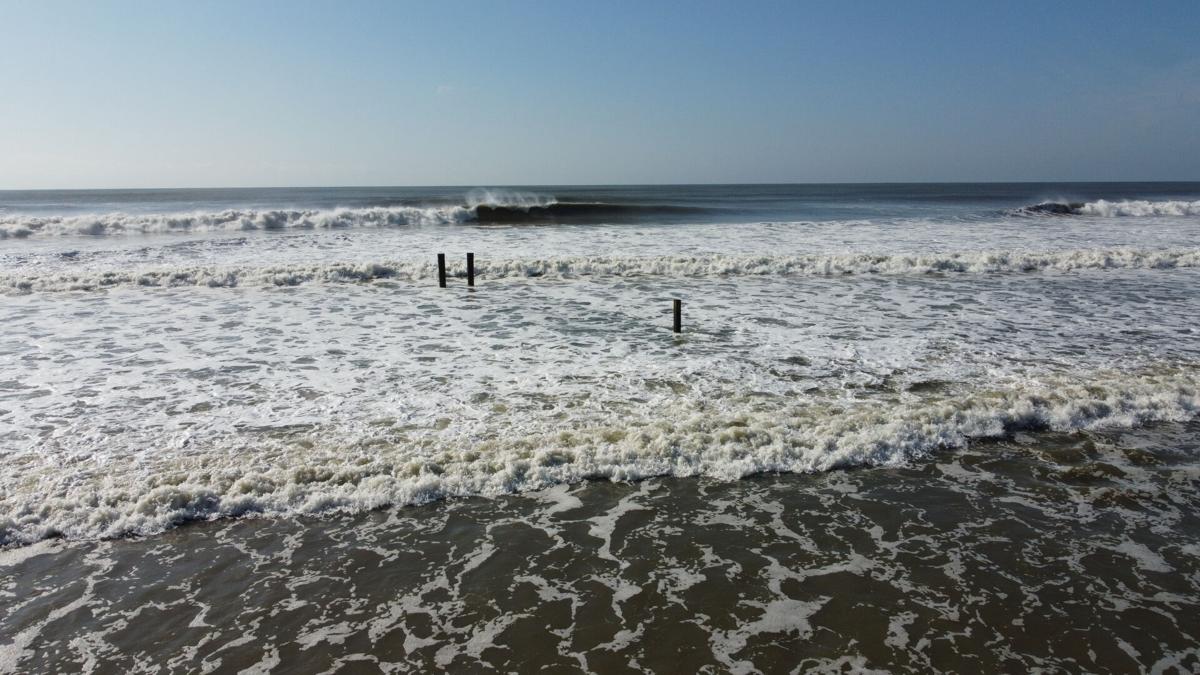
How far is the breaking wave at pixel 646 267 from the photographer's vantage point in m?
19.3

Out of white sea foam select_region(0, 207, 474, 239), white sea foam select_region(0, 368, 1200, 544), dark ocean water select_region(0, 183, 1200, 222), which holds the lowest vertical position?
white sea foam select_region(0, 368, 1200, 544)

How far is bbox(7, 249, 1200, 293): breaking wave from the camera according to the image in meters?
19.3

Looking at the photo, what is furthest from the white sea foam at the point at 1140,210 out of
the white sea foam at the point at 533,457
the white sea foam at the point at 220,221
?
the white sea foam at the point at 533,457

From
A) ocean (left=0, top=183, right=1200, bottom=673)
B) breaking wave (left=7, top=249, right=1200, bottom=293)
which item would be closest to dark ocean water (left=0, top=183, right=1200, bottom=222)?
breaking wave (left=7, top=249, right=1200, bottom=293)

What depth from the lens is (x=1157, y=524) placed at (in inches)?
222

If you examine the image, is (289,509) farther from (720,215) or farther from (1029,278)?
(720,215)

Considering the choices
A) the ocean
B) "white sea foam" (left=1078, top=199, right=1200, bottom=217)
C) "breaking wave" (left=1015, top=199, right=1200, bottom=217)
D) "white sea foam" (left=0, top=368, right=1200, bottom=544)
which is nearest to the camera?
the ocean

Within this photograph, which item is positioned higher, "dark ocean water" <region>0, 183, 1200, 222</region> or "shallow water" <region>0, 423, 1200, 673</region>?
"dark ocean water" <region>0, 183, 1200, 222</region>

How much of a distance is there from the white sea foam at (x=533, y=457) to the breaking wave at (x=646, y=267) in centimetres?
1306

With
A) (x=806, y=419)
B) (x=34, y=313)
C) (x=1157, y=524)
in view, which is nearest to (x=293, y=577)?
(x=806, y=419)

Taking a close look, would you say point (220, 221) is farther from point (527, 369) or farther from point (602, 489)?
point (602, 489)

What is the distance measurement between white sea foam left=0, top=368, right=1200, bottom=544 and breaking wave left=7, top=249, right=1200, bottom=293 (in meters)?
13.1

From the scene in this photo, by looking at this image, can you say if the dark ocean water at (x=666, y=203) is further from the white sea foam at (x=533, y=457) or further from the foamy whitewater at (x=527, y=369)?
the white sea foam at (x=533, y=457)

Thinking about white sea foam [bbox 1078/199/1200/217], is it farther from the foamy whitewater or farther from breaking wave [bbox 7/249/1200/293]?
the foamy whitewater
